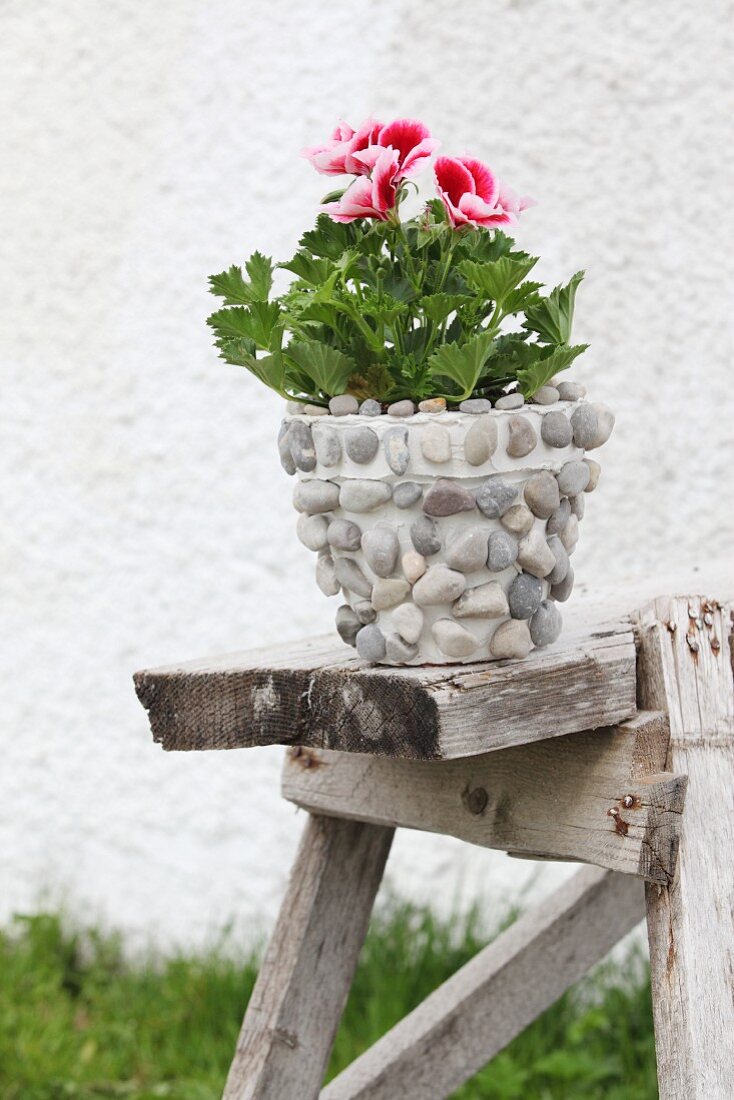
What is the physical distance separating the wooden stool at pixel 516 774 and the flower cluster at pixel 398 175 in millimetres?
370

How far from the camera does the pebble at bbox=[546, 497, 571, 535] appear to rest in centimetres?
112

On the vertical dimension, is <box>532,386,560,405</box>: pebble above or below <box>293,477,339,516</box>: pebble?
above

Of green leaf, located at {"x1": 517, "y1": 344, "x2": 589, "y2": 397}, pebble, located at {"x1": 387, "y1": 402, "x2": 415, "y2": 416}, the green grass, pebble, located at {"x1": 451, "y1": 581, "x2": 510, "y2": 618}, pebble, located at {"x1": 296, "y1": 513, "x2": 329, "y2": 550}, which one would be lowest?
the green grass

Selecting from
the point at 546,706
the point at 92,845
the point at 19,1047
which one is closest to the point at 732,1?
the point at 546,706

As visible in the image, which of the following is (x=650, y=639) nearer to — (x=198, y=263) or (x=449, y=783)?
(x=449, y=783)

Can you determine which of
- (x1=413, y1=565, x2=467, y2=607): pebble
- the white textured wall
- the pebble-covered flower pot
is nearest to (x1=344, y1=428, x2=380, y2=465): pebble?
the pebble-covered flower pot

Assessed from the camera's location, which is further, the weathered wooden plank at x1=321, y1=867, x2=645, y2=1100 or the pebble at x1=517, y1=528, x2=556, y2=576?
the weathered wooden plank at x1=321, y1=867, x2=645, y2=1100

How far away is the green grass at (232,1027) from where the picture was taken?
2.27 metres

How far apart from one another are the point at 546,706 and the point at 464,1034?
73 cm

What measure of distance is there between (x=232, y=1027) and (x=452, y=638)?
1.62 meters

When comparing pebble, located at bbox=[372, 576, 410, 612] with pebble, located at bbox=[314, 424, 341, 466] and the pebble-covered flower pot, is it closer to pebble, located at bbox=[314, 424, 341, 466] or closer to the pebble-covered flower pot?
the pebble-covered flower pot

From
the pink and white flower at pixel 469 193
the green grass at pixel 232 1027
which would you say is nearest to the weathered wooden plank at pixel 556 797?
the pink and white flower at pixel 469 193

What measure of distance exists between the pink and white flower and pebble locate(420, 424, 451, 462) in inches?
6.8

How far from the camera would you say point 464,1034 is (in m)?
1.64
